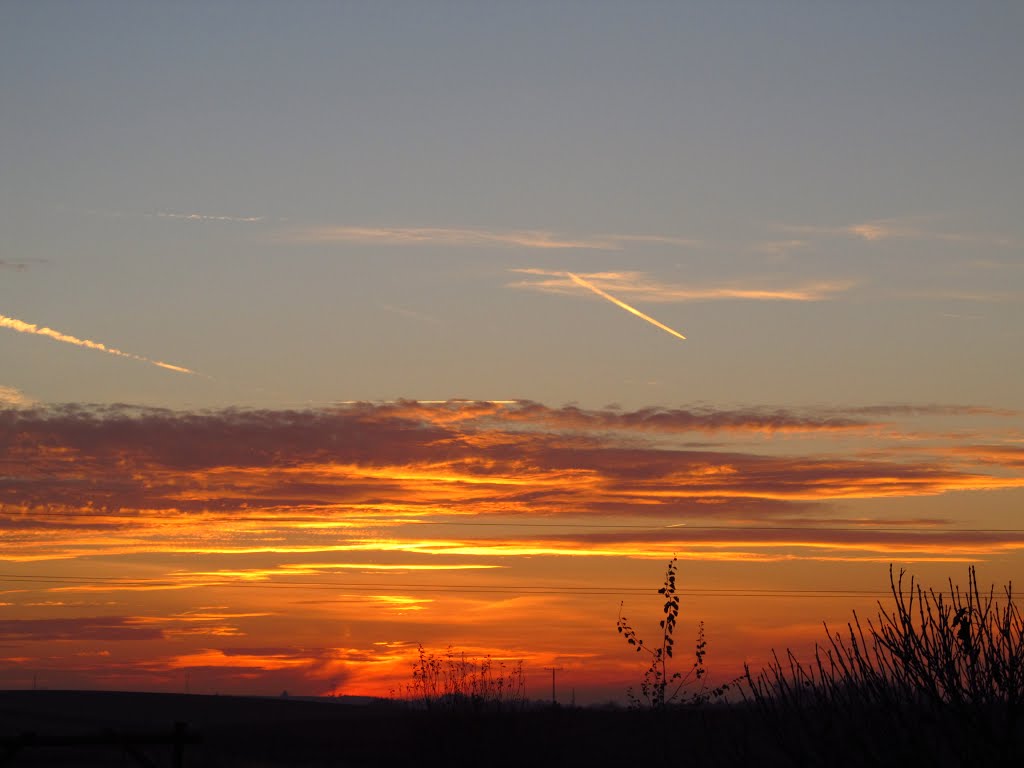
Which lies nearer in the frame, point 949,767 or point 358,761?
point 949,767

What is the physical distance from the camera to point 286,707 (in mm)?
153250

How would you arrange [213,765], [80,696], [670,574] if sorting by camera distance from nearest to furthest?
[670,574]
[213,765]
[80,696]

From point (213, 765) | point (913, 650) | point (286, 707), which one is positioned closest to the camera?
point (913, 650)

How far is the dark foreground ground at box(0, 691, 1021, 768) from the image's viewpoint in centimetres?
1362

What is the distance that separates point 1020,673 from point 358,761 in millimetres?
47977

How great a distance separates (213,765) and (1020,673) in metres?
40.5

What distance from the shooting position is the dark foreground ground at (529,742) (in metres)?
13.6

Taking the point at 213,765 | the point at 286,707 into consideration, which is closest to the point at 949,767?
the point at 213,765

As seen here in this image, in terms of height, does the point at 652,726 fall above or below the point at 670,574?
below

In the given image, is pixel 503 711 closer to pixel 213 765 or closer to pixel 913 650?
pixel 213 765

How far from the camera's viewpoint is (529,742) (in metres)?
39.3

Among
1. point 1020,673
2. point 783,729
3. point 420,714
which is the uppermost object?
point 1020,673

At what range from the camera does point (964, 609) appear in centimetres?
1253

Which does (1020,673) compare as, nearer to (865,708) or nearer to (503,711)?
(865,708)
